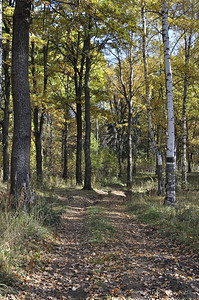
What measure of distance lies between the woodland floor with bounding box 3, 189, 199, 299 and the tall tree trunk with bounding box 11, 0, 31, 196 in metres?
1.93

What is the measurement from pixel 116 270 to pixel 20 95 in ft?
16.3

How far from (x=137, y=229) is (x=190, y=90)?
704 inches

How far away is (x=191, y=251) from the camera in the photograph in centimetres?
478

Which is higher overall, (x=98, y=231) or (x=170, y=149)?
A: (x=170, y=149)

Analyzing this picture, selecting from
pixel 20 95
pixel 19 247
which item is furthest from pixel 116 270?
pixel 20 95

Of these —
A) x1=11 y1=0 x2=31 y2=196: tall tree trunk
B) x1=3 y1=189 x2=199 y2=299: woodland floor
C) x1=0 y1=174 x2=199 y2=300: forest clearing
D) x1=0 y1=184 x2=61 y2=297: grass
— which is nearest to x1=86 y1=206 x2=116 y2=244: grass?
x1=0 y1=174 x2=199 y2=300: forest clearing

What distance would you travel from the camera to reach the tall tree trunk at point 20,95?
6.21 metres

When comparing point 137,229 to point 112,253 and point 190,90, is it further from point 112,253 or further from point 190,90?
point 190,90

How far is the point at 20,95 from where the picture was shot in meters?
6.37

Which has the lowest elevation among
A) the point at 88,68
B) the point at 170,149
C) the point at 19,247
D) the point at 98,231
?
the point at 98,231

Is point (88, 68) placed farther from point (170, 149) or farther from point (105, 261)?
point (105, 261)

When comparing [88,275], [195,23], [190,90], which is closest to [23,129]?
[88,275]

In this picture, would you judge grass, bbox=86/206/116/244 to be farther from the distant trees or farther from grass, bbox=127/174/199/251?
the distant trees

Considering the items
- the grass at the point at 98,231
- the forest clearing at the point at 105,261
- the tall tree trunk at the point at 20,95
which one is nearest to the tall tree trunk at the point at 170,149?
the forest clearing at the point at 105,261
